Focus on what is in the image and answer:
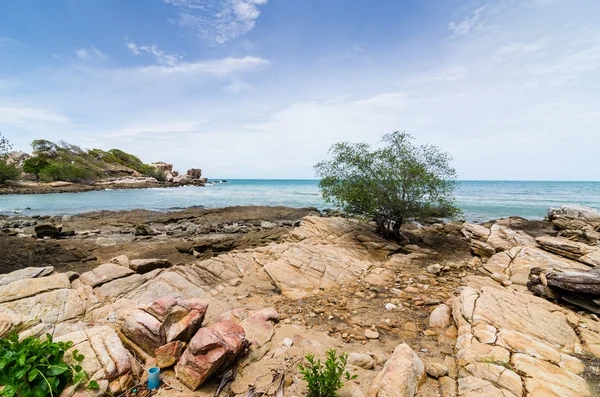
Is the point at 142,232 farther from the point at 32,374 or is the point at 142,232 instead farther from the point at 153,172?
the point at 153,172

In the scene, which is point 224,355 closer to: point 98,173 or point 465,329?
point 465,329

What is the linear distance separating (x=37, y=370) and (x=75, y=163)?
106 m

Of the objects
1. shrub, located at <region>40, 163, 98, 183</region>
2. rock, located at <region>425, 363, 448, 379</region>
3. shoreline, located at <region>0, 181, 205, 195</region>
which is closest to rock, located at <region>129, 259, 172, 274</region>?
rock, located at <region>425, 363, 448, 379</region>

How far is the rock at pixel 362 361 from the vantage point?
5481mm

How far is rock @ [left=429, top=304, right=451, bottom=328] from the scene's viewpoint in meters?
7.50

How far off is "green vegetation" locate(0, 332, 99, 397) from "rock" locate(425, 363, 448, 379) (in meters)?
5.91

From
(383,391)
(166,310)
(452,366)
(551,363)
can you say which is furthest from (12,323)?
(551,363)

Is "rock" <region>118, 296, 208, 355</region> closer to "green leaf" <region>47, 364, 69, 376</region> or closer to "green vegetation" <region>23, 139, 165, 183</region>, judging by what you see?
"green leaf" <region>47, 364, 69, 376</region>

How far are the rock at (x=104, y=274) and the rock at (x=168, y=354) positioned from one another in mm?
5275

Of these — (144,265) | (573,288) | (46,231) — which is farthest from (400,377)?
(46,231)

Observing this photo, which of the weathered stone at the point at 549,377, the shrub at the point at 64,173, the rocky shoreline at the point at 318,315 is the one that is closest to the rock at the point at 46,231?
the rocky shoreline at the point at 318,315

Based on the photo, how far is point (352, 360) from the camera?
561 centimetres

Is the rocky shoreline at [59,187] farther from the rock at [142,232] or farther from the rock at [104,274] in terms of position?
the rock at [104,274]

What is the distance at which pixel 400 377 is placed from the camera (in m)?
4.79
